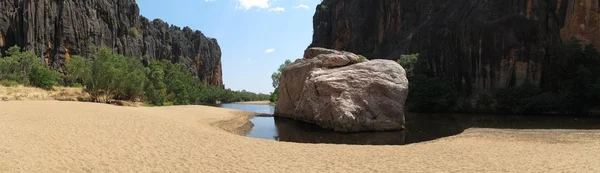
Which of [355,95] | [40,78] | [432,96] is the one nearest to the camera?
[355,95]

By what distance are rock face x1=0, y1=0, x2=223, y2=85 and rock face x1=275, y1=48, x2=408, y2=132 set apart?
6357cm

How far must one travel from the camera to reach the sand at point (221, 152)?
1134 cm

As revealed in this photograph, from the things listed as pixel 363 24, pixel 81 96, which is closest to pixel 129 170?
pixel 81 96

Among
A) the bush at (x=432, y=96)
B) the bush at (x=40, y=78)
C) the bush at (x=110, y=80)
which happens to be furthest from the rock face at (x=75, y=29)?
the bush at (x=432, y=96)

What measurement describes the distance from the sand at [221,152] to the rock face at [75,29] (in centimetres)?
5949

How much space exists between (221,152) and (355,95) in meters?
15.1

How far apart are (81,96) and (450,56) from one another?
62634mm

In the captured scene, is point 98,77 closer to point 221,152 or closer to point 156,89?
point 156,89

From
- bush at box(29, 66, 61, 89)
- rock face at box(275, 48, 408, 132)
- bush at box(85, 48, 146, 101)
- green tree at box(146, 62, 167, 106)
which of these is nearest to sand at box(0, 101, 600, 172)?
rock face at box(275, 48, 408, 132)

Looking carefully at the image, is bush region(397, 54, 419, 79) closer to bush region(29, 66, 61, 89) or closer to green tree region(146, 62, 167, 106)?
green tree region(146, 62, 167, 106)

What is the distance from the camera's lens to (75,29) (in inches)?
3081

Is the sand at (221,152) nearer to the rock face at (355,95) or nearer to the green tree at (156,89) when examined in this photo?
the rock face at (355,95)

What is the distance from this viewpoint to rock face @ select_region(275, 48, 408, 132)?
26.3m

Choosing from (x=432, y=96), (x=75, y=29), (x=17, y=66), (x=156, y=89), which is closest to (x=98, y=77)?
(x=156, y=89)
